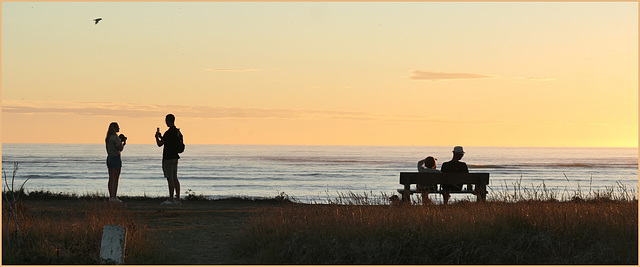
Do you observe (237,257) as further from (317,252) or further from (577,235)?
(577,235)

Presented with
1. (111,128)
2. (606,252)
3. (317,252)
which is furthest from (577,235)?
(111,128)

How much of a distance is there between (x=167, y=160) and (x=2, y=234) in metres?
5.78

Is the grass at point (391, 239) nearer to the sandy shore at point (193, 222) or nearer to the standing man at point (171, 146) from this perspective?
the sandy shore at point (193, 222)

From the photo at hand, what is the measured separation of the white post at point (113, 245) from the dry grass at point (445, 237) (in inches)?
63.4

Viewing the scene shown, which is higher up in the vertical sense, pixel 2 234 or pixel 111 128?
pixel 111 128

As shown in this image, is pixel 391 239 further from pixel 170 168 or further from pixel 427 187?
pixel 170 168

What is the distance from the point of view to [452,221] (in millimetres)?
9797

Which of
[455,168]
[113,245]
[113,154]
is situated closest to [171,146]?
[113,154]

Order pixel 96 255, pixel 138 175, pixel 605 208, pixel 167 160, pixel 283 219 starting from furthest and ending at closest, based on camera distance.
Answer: pixel 138 175
pixel 167 160
pixel 605 208
pixel 283 219
pixel 96 255

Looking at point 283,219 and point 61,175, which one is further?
point 61,175

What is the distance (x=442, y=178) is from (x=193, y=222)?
4790mm

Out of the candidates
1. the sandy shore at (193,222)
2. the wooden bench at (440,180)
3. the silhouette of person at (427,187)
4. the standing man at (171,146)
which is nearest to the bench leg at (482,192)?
the wooden bench at (440,180)

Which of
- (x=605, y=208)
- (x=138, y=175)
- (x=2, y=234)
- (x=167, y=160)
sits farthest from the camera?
(x=138, y=175)

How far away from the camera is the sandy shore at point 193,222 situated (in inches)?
376
